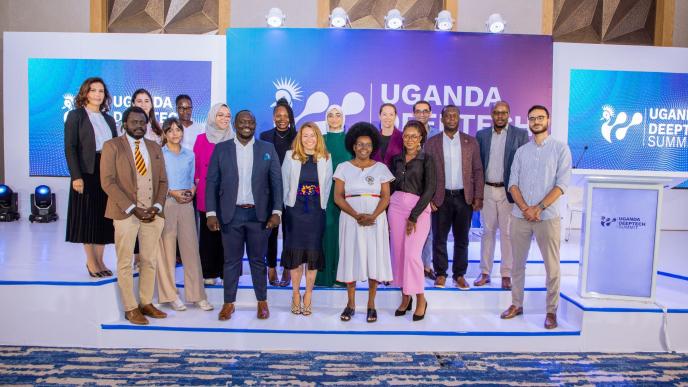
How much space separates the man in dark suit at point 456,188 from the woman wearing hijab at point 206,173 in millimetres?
1817

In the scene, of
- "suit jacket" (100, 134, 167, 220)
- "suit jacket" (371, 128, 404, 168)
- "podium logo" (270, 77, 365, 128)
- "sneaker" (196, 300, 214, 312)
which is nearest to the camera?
"suit jacket" (100, 134, 167, 220)

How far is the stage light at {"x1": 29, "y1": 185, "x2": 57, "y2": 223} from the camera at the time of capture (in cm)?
795

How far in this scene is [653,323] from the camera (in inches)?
153

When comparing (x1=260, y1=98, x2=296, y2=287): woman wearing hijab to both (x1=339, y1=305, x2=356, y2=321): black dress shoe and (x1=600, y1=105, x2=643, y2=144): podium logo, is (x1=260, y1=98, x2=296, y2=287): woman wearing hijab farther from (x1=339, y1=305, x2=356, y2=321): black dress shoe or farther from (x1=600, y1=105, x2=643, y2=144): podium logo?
(x1=600, y1=105, x2=643, y2=144): podium logo

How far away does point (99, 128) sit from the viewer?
399 cm

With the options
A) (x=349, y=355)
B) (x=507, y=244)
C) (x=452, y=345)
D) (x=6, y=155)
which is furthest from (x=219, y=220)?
(x=6, y=155)

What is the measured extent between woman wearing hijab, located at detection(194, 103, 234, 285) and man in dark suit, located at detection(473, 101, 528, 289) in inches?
92.5

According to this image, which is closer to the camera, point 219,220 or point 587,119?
point 219,220

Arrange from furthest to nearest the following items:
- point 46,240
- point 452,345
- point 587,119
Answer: point 587,119 → point 46,240 → point 452,345

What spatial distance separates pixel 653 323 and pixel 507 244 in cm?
126

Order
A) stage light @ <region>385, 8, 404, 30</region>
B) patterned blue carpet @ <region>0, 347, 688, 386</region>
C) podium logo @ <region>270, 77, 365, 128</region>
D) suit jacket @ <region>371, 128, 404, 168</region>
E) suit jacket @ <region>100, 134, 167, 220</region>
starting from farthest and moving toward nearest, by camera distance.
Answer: stage light @ <region>385, 8, 404, 30</region> → podium logo @ <region>270, 77, 365, 128</region> → suit jacket @ <region>371, 128, 404, 168</region> → suit jacket @ <region>100, 134, 167, 220</region> → patterned blue carpet @ <region>0, 347, 688, 386</region>

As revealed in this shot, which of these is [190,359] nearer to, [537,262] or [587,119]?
[537,262]

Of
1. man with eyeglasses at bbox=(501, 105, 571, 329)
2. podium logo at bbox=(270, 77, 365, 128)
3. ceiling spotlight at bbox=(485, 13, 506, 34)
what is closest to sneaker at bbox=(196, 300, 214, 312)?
man with eyeglasses at bbox=(501, 105, 571, 329)

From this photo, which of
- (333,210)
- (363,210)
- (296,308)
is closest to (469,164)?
(363,210)
